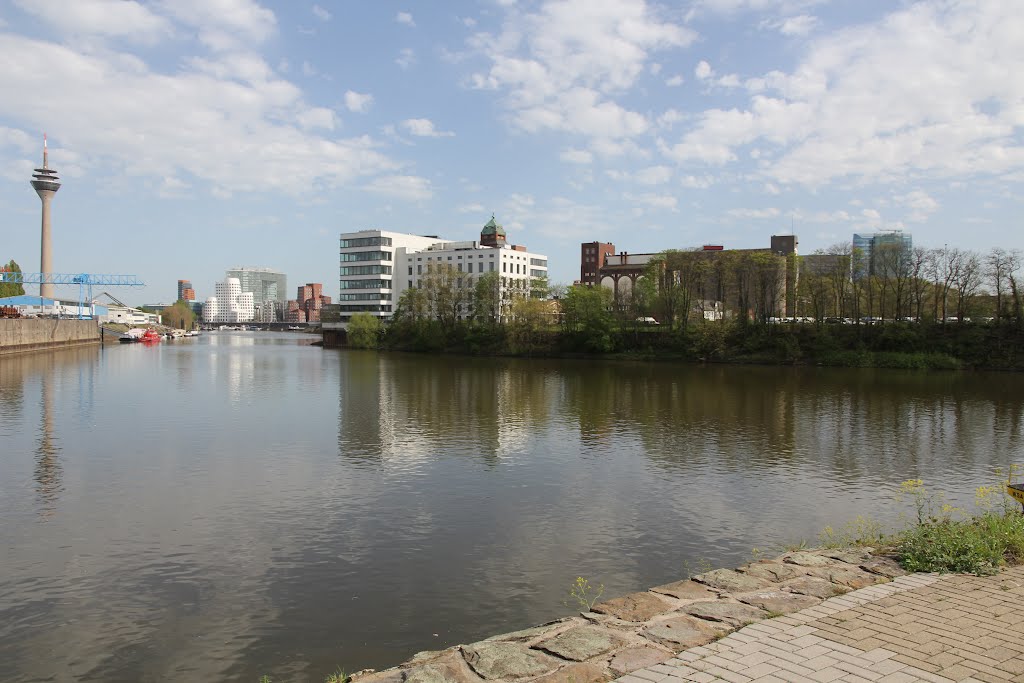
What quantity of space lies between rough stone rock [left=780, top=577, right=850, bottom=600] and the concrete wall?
9817 cm

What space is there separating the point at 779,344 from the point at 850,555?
76.0 meters

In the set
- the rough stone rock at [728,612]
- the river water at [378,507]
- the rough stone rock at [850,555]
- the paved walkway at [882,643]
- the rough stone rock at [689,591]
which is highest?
the paved walkway at [882,643]

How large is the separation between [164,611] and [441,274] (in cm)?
10477

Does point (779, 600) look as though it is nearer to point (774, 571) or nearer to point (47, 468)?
point (774, 571)

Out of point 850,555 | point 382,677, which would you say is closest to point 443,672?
point 382,677

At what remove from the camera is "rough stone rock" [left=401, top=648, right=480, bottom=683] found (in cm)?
811

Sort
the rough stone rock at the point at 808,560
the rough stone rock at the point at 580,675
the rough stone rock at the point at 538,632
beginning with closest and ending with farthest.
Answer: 1. the rough stone rock at the point at 580,675
2. the rough stone rock at the point at 538,632
3. the rough stone rock at the point at 808,560

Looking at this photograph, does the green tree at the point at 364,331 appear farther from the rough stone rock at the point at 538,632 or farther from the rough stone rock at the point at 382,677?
the rough stone rock at the point at 382,677

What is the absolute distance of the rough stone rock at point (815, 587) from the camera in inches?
404

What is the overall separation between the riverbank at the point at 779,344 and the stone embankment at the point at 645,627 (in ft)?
241

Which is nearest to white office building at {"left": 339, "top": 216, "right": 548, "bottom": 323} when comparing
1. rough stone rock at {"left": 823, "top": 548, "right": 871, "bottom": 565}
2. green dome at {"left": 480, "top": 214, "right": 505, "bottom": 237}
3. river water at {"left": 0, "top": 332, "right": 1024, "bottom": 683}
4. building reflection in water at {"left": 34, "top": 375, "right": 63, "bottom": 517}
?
green dome at {"left": 480, "top": 214, "right": 505, "bottom": 237}

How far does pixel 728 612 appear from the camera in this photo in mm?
9703

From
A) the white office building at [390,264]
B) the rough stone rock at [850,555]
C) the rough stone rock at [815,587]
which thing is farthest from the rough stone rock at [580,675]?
the white office building at [390,264]

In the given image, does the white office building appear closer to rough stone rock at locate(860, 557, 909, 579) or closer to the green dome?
the green dome
